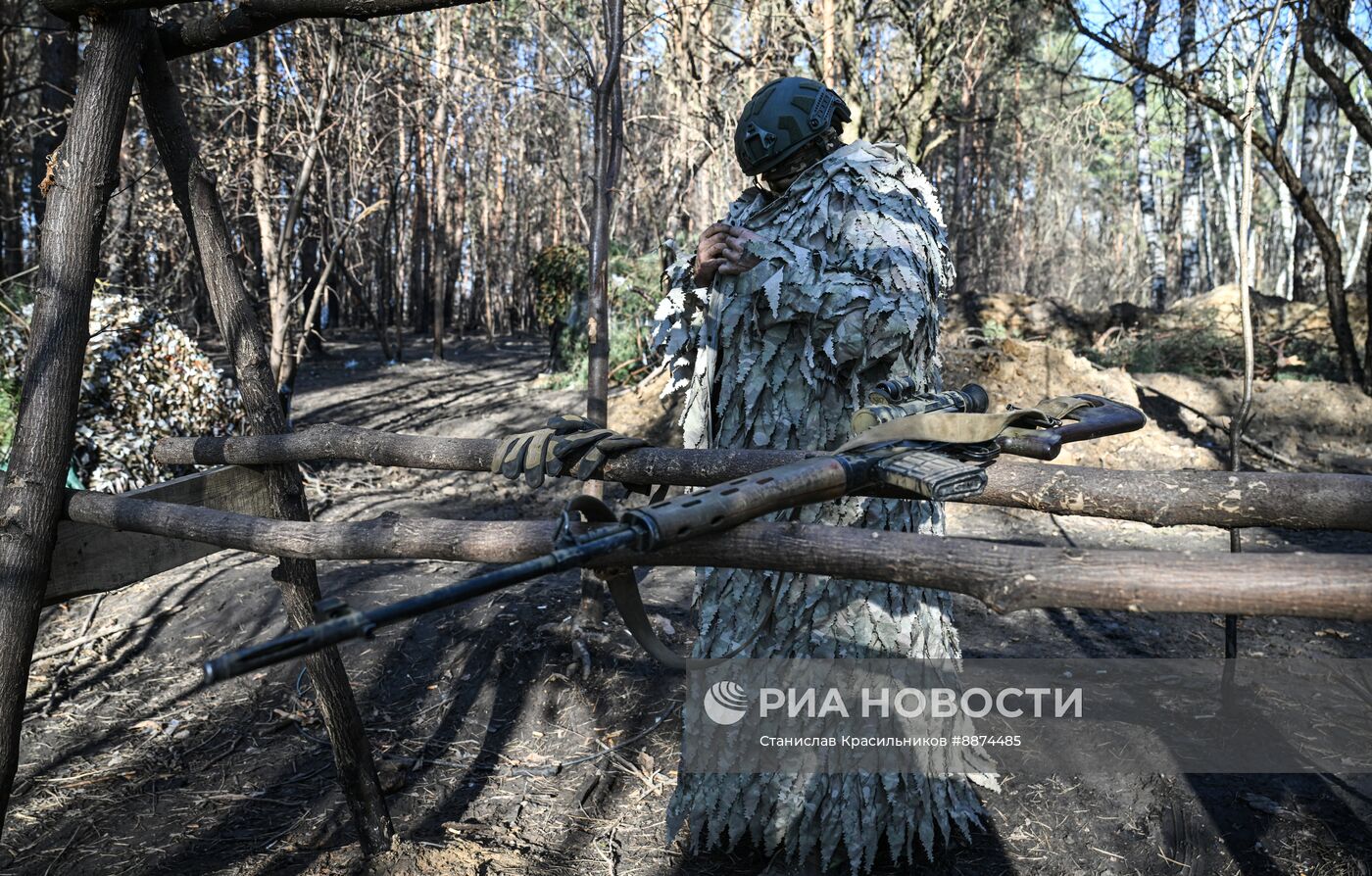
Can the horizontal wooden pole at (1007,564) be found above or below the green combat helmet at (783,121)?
below

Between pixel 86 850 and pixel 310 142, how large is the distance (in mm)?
5261

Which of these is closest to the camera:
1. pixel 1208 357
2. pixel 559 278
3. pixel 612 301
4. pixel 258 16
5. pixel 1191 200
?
pixel 258 16

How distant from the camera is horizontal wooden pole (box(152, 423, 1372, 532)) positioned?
1.52 metres

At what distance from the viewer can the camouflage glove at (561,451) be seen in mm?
1948

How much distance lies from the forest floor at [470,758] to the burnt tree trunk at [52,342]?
4.23ft

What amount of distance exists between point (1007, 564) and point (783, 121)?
1702mm

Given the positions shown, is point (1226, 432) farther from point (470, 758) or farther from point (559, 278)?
point (559, 278)

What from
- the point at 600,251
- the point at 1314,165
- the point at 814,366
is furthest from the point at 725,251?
the point at 1314,165

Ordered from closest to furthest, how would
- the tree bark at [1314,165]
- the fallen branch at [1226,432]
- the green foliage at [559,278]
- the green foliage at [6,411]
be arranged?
the green foliage at [6,411] < the fallen branch at [1226,432] < the green foliage at [559,278] < the tree bark at [1314,165]

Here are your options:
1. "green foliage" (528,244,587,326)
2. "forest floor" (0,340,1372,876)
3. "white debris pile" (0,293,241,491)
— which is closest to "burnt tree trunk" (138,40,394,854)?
"forest floor" (0,340,1372,876)

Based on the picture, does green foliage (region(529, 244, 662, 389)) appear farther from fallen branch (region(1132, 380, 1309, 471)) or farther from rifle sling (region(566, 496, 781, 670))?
rifle sling (region(566, 496, 781, 670))

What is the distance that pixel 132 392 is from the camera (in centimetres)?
612

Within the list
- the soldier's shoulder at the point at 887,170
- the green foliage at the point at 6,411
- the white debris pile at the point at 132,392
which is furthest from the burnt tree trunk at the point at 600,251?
the green foliage at the point at 6,411

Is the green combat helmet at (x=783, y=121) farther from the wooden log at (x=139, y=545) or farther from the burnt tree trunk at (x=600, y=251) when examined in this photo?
the burnt tree trunk at (x=600, y=251)
